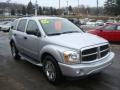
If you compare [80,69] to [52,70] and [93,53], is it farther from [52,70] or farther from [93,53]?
[52,70]

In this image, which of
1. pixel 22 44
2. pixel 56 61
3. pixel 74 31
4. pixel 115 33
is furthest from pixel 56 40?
pixel 115 33

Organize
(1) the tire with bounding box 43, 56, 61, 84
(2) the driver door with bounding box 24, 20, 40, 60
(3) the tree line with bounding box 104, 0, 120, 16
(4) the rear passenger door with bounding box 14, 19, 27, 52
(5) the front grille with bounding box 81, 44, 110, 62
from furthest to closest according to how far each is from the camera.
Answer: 1. (3) the tree line with bounding box 104, 0, 120, 16
2. (4) the rear passenger door with bounding box 14, 19, 27, 52
3. (2) the driver door with bounding box 24, 20, 40, 60
4. (1) the tire with bounding box 43, 56, 61, 84
5. (5) the front grille with bounding box 81, 44, 110, 62

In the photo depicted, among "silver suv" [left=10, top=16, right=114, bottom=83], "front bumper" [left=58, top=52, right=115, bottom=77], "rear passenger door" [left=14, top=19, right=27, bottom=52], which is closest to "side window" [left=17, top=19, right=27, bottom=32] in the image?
"rear passenger door" [left=14, top=19, right=27, bottom=52]

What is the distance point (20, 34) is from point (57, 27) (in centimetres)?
181

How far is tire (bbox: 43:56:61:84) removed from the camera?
6.12 meters

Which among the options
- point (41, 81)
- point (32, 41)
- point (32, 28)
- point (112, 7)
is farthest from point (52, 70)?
point (112, 7)

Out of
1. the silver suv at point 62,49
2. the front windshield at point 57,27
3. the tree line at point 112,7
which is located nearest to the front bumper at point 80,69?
the silver suv at point 62,49

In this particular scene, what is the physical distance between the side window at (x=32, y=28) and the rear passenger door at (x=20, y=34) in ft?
1.55

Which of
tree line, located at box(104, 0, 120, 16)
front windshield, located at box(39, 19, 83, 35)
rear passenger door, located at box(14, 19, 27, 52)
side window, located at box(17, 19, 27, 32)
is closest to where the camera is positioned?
front windshield, located at box(39, 19, 83, 35)

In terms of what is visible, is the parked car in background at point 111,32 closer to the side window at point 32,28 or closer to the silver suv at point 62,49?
the silver suv at point 62,49

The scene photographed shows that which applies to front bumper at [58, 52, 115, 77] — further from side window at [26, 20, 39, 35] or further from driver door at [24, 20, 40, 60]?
side window at [26, 20, 39, 35]

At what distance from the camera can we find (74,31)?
7.37m

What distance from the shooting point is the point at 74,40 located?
20.3 ft

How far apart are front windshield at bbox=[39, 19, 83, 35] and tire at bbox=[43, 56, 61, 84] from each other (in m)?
0.89
